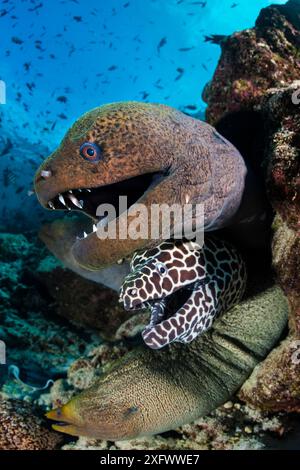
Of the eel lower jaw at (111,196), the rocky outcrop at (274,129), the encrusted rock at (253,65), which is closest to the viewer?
the eel lower jaw at (111,196)

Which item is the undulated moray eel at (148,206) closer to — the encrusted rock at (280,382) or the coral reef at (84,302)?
the encrusted rock at (280,382)

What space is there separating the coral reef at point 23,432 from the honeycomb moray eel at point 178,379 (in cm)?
39

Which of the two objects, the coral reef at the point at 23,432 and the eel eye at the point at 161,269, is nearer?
the eel eye at the point at 161,269

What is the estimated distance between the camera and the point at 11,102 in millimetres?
42969

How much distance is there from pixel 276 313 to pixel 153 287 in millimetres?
1298

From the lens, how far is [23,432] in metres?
2.86

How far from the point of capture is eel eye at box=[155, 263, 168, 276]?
2.68m

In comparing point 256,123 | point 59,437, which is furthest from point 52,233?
point 256,123

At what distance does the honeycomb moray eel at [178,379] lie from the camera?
2473 millimetres

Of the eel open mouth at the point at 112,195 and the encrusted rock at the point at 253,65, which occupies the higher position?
the encrusted rock at the point at 253,65

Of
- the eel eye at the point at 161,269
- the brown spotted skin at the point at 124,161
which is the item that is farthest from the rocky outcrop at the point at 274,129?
the eel eye at the point at 161,269

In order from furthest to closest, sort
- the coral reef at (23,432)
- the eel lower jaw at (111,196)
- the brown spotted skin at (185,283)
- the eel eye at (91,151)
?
the coral reef at (23,432), the brown spotted skin at (185,283), the eel lower jaw at (111,196), the eel eye at (91,151)

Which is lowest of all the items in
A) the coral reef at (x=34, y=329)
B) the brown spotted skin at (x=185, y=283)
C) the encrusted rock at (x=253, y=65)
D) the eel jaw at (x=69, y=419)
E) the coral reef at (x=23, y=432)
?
the coral reef at (x=34, y=329)

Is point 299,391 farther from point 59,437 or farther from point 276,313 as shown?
point 59,437
